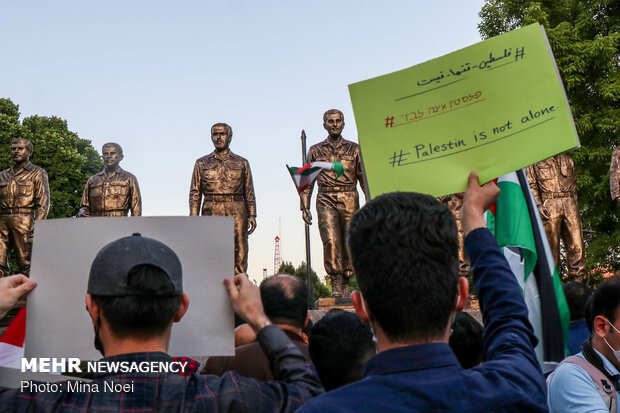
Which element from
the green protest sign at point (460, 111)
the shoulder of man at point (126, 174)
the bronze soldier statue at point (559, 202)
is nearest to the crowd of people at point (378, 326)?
the green protest sign at point (460, 111)

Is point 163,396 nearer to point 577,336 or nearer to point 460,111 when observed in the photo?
point 460,111

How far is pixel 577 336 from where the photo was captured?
3.48 m

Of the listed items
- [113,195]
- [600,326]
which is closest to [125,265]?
[600,326]

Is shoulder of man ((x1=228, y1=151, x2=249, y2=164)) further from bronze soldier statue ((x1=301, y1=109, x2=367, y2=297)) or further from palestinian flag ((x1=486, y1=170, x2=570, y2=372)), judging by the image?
palestinian flag ((x1=486, y1=170, x2=570, y2=372))

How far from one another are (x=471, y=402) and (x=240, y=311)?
653mm

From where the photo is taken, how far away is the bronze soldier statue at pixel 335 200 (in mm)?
9734

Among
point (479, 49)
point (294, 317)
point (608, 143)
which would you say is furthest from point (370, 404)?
point (608, 143)

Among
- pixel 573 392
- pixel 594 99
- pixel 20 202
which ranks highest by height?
pixel 594 99

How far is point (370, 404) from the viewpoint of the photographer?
110cm

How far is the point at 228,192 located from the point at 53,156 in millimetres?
20379

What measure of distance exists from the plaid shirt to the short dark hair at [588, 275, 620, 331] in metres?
1.40

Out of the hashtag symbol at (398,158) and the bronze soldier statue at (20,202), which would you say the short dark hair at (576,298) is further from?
the bronze soldier statue at (20,202)

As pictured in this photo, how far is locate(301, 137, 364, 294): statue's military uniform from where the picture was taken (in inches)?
383

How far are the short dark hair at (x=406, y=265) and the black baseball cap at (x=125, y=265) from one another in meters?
0.43
